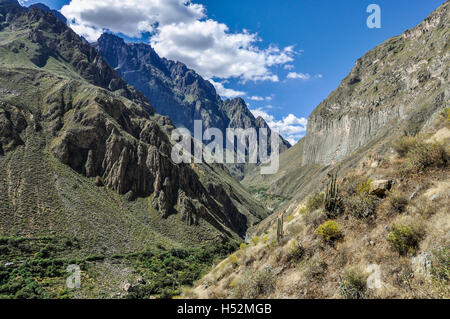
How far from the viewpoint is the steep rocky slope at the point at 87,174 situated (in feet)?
177

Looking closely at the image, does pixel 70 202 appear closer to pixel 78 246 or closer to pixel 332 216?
pixel 78 246

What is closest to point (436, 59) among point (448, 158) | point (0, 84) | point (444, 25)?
point (444, 25)

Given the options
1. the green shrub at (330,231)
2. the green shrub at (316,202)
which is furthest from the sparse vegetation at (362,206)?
the green shrub at (316,202)

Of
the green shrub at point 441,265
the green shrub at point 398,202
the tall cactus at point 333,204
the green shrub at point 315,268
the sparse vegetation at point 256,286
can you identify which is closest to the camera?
the green shrub at point 441,265

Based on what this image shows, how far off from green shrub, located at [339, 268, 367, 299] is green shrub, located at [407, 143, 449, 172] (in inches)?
234

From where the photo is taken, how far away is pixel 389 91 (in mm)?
135875

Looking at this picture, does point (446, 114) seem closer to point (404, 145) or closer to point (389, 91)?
point (404, 145)

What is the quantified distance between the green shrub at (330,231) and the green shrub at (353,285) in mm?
2194

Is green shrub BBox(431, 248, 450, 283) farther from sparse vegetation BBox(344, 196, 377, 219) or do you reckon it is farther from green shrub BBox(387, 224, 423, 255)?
sparse vegetation BBox(344, 196, 377, 219)

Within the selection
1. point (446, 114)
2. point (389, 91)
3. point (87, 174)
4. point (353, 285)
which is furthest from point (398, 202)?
point (389, 91)

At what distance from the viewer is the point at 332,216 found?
11.3 meters

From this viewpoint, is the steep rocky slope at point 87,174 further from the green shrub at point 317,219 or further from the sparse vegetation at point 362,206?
the sparse vegetation at point 362,206
